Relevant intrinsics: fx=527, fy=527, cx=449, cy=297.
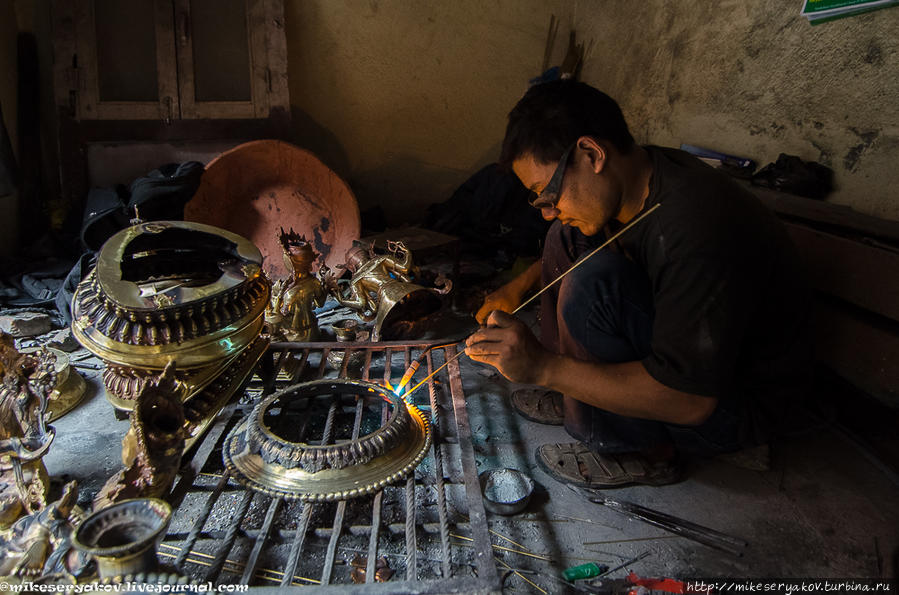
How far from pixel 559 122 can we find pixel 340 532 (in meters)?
1.39

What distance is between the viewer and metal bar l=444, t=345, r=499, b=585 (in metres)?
1.27

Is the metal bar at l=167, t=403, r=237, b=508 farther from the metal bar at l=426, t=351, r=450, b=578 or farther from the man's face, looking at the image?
the man's face

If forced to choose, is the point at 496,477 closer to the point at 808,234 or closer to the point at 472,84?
the point at 808,234

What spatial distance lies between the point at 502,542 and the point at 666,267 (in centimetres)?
106

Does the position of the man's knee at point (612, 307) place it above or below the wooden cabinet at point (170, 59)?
below

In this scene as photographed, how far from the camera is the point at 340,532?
1.48 metres

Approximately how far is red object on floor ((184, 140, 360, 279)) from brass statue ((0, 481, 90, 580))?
2964mm

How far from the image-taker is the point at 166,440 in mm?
1508

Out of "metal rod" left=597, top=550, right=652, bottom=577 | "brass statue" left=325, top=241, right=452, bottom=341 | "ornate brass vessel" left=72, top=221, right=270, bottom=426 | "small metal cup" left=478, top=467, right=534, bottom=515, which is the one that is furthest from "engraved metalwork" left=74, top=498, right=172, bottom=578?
"brass statue" left=325, top=241, right=452, bottom=341

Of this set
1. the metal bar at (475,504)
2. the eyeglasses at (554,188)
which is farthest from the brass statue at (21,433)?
the eyeglasses at (554,188)

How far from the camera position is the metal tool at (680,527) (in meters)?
1.77

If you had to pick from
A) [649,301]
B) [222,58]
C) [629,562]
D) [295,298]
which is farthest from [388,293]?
[222,58]

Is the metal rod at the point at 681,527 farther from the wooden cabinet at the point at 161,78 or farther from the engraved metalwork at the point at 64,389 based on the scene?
the wooden cabinet at the point at 161,78

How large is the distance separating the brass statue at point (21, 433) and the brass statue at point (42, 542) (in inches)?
8.3
